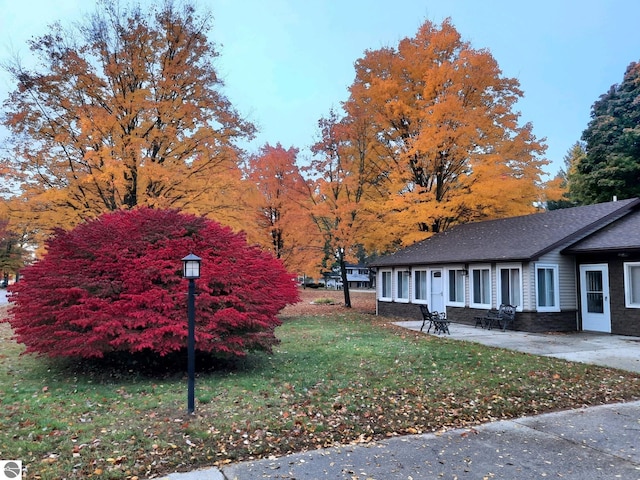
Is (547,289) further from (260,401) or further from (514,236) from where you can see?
(260,401)

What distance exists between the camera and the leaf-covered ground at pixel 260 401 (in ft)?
13.3

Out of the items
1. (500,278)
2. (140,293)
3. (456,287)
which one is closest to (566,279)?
(500,278)

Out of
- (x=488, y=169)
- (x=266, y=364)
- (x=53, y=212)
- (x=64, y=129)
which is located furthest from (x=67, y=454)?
(x=488, y=169)

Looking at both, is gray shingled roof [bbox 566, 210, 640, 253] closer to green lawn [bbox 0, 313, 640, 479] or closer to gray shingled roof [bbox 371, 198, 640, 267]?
gray shingled roof [bbox 371, 198, 640, 267]

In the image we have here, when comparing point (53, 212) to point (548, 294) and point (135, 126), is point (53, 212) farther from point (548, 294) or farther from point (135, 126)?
point (548, 294)

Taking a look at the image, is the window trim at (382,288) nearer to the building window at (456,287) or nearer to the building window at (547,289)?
the building window at (456,287)

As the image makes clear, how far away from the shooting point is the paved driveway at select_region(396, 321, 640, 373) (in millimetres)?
8688

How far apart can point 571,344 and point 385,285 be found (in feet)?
30.0

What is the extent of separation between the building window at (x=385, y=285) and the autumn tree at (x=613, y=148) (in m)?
15.2

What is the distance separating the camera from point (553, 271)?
13.6m

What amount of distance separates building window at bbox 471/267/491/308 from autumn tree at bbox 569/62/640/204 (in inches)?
603

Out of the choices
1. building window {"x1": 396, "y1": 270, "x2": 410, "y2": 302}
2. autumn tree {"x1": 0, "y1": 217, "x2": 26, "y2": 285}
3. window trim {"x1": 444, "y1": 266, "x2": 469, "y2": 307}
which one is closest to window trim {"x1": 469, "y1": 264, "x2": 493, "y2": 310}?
window trim {"x1": 444, "y1": 266, "x2": 469, "y2": 307}

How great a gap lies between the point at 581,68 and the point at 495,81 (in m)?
9.93

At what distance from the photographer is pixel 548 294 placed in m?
13.5
